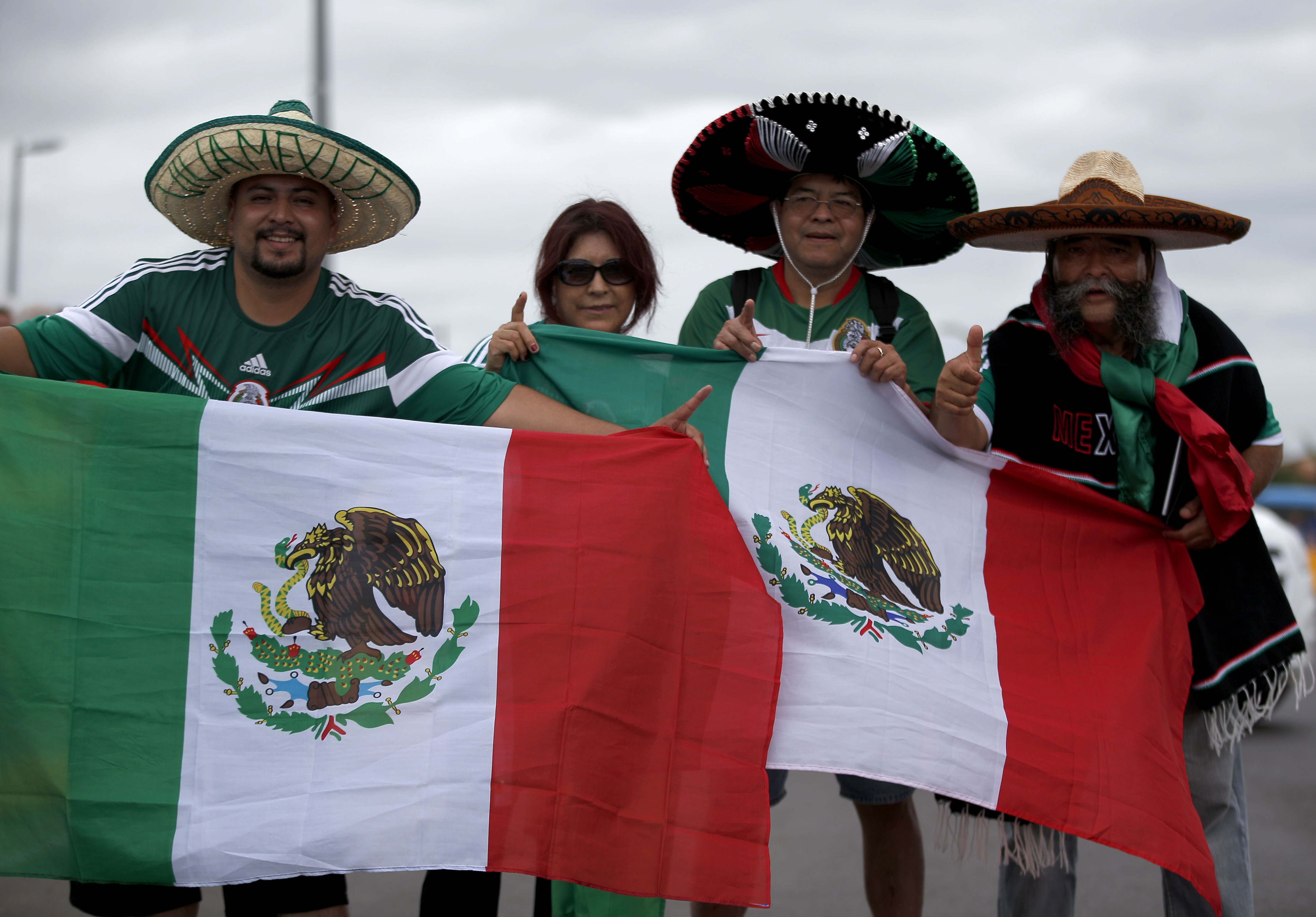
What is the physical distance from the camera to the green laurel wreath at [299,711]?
9.45 feet

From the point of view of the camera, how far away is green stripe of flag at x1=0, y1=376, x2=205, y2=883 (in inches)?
109

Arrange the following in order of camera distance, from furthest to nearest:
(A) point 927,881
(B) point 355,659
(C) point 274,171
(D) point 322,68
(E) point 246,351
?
(D) point 322,68 → (A) point 927,881 → (C) point 274,171 → (E) point 246,351 → (B) point 355,659

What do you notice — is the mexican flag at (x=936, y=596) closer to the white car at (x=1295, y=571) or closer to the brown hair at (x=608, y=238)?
the brown hair at (x=608, y=238)

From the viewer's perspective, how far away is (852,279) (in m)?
3.84

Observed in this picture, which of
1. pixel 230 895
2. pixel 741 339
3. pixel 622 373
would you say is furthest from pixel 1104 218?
pixel 230 895

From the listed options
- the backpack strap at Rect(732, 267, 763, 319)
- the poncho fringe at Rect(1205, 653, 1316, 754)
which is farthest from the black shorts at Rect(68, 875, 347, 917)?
the poncho fringe at Rect(1205, 653, 1316, 754)

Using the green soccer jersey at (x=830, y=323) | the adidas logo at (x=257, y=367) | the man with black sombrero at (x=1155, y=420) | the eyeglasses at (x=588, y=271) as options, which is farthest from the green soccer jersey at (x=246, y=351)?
the man with black sombrero at (x=1155, y=420)

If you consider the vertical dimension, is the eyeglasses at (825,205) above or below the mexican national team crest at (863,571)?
above

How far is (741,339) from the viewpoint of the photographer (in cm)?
353

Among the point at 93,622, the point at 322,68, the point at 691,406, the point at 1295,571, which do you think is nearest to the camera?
the point at 93,622

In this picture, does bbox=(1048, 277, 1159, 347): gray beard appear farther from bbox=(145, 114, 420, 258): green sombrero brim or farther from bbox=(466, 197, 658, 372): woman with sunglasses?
bbox=(145, 114, 420, 258): green sombrero brim

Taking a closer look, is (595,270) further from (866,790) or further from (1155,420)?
(866,790)

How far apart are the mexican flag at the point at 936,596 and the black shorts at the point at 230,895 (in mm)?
1256

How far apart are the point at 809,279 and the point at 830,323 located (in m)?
0.16
